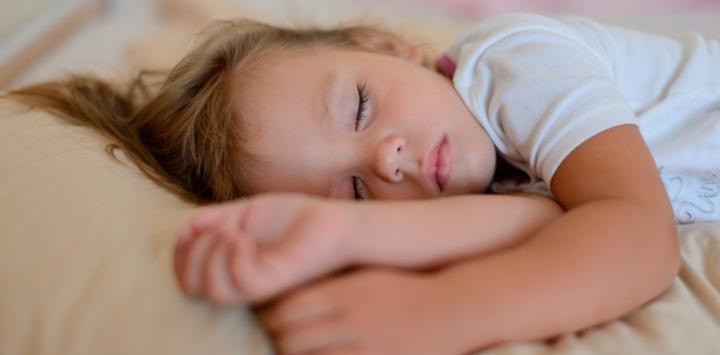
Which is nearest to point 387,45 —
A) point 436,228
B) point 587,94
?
point 587,94

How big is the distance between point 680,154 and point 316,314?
0.57 metres

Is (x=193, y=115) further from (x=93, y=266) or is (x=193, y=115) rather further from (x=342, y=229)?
(x=342, y=229)

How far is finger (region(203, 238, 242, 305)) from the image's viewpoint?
1.79 ft

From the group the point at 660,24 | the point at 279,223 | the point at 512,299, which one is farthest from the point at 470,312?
the point at 660,24

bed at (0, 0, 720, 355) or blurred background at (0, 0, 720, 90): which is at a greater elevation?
bed at (0, 0, 720, 355)

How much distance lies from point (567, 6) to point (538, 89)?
2.67ft

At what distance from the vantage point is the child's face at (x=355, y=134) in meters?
0.86

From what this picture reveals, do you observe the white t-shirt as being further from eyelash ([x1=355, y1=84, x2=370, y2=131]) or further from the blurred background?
the blurred background

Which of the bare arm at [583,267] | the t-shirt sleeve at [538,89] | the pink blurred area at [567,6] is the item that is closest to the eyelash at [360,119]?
the t-shirt sleeve at [538,89]

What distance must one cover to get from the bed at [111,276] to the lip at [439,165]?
271 mm

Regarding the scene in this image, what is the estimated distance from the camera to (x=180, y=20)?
5.42 ft

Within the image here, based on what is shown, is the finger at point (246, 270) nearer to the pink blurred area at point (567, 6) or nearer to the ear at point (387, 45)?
the ear at point (387, 45)

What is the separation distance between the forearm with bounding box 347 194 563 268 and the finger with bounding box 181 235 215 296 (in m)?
0.11

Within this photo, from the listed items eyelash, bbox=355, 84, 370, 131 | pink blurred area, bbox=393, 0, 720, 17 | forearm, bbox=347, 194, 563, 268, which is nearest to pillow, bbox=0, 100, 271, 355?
forearm, bbox=347, 194, 563, 268
